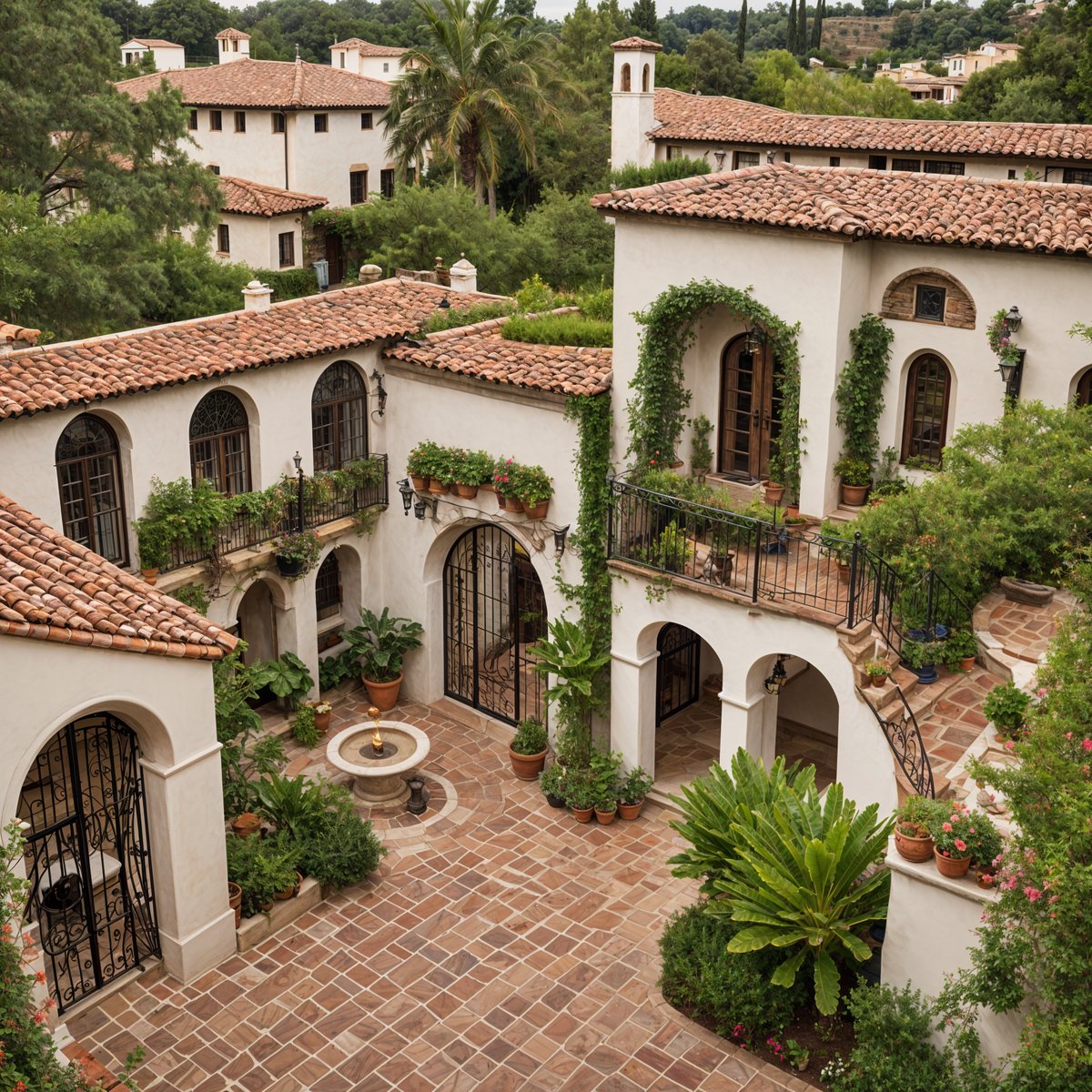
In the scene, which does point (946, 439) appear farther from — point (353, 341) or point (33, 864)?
point (33, 864)

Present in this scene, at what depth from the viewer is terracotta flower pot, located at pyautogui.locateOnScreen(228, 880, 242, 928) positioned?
567 inches

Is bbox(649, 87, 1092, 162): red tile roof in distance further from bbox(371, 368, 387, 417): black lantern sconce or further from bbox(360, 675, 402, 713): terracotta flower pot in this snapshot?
bbox(360, 675, 402, 713): terracotta flower pot

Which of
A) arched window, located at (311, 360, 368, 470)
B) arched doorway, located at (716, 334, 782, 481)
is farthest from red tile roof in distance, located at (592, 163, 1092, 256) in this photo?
arched window, located at (311, 360, 368, 470)

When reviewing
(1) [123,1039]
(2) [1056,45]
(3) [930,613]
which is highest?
(2) [1056,45]

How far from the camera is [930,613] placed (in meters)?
14.8

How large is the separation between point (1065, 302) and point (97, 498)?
12728 millimetres

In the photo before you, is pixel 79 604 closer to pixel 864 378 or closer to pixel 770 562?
pixel 770 562

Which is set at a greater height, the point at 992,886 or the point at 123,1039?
the point at 992,886

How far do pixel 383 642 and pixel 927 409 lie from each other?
921cm

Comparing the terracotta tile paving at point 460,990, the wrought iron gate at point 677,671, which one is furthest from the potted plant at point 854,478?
the terracotta tile paving at point 460,990

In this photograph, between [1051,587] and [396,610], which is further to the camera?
[396,610]

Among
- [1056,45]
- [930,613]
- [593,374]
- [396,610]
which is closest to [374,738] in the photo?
[396,610]

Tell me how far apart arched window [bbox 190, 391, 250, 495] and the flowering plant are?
36.8 feet

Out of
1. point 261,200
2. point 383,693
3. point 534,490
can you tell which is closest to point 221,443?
point 534,490
